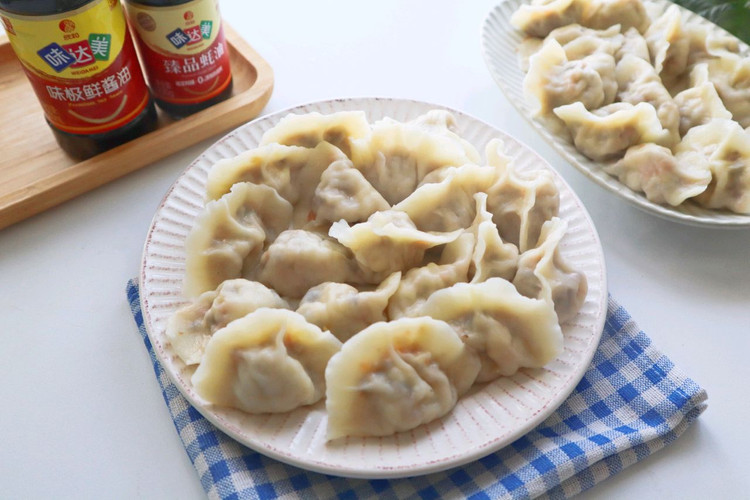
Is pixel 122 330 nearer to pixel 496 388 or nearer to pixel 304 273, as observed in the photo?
pixel 304 273

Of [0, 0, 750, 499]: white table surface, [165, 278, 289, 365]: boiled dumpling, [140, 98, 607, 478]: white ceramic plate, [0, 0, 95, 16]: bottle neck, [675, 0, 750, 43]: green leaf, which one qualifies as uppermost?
[0, 0, 95, 16]: bottle neck

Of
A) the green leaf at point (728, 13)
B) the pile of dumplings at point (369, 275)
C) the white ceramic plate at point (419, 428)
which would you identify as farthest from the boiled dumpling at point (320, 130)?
the green leaf at point (728, 13)

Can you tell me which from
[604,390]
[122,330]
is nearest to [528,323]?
[604,390]

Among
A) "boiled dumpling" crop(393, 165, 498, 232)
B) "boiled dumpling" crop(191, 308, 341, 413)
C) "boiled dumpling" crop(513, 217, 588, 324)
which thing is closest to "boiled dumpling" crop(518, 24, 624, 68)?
"boiled dumpling" crop(393, 165, 498, 232)

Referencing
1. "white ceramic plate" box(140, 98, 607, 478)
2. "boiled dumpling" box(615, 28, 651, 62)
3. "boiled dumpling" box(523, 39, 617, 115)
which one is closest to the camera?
"white ceramic plate" box(140, 98, 607, 478)

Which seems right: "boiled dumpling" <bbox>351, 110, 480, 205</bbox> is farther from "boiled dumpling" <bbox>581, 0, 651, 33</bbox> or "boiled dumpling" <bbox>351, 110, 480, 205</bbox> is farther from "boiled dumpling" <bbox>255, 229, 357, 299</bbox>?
"boiled dumpling" <bbox>581, 0, 651, 33</bbox>
